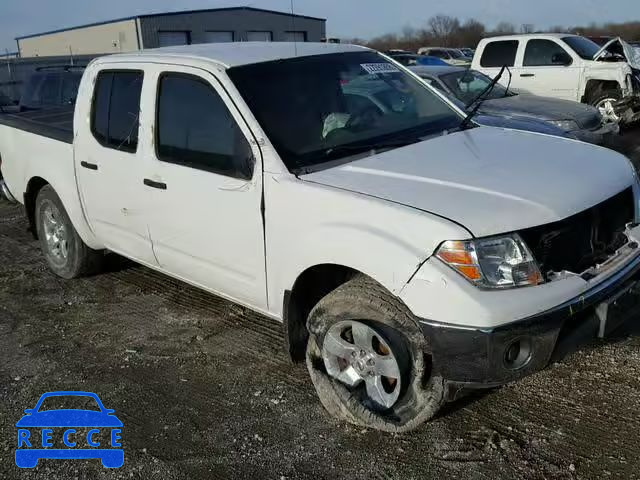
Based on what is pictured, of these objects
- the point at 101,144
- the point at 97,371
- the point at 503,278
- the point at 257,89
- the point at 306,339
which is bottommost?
the point at 97,371

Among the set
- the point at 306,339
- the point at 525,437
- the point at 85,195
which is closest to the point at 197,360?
the point at 306,339

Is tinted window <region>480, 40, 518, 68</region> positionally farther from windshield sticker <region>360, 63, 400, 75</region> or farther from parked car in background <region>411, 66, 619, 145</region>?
windshield sticker <region>360, 63, 400, 75</region>

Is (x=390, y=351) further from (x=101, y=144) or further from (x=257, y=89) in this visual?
(x=101, y=144)

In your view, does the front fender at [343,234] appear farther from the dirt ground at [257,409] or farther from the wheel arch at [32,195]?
the wheel arch at [32,195]

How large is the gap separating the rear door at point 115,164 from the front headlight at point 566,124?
18.3 feet

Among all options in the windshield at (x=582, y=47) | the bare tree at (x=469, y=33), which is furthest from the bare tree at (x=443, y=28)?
the windshield at (x=582, y=47)

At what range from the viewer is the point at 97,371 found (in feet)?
12.9

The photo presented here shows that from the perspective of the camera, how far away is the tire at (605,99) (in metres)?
11.3

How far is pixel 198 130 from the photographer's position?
3.65 metres

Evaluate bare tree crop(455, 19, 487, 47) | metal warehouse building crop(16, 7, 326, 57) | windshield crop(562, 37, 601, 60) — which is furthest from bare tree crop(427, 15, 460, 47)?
windshield crop(562, 37, 601, 60)

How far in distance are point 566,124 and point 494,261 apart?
6.01 m

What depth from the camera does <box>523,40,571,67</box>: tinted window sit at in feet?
38.6

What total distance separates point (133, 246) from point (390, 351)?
2299mm

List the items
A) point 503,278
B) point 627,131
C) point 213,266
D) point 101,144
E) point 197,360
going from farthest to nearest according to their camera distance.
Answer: point 627,131, point 101,144, point 197,360, point 213,266, point 503,278
